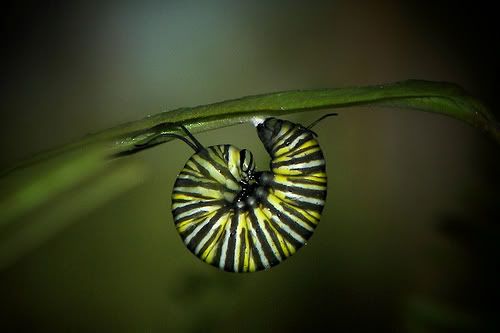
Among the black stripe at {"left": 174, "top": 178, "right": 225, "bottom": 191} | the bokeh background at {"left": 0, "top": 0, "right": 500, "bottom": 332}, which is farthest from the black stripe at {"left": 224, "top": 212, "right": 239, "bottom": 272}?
the bokeh background at {"left": 0, "top": 0, "right": 500, "bottom": 332}

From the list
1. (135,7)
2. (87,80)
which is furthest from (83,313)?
(135,7)

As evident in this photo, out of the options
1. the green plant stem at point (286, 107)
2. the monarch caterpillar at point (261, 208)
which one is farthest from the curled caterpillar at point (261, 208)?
the green plant stem at point (286, 107)

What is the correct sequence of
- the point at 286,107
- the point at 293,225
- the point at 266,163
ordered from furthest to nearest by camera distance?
the point at 266,163 < the point at 293,225 < the point at 286,107

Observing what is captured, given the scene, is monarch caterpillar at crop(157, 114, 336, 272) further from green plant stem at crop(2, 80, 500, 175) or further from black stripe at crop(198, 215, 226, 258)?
green plant stem at crop(2, 80, 500, 175)

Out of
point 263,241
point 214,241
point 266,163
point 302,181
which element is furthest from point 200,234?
point 266,163

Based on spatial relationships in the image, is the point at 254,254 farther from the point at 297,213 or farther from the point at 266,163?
the point at 266,163

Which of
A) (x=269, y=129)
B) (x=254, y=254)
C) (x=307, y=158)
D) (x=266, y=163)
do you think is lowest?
(x=254, y=254)
